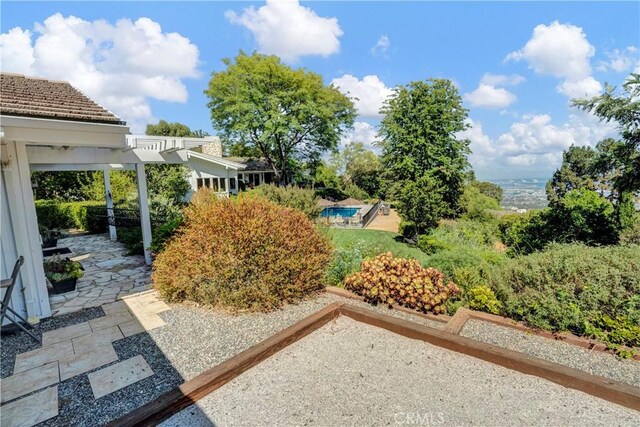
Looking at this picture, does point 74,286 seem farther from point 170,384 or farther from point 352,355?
point 352,355

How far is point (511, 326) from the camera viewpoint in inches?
170

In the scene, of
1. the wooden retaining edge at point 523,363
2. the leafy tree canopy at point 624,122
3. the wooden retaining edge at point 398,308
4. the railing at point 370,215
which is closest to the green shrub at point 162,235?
the wooden retaining edge at point 398,308

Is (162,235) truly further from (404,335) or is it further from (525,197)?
(525,197)

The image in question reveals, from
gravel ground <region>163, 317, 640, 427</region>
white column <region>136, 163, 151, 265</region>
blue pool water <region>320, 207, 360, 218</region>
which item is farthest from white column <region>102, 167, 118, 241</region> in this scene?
blue pool water <region>320, 207, 360, 218</region>

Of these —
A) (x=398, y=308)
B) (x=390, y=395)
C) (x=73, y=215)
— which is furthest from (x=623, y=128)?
(x=73, y=215)

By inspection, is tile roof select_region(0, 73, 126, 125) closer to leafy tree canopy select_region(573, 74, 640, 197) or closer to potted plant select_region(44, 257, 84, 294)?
potted plant select_region(44, 257, 84, 294)

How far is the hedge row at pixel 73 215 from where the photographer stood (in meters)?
13.0

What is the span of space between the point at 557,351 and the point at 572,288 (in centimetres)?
97

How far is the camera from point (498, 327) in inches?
172

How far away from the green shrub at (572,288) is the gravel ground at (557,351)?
302 millimetres

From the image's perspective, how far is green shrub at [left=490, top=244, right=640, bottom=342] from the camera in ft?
12.9

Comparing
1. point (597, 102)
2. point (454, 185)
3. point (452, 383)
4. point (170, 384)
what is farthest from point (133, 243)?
point (454, 185)

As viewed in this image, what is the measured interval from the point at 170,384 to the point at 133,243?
781cm

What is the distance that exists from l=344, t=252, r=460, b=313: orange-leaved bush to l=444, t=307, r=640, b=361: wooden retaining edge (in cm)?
38
